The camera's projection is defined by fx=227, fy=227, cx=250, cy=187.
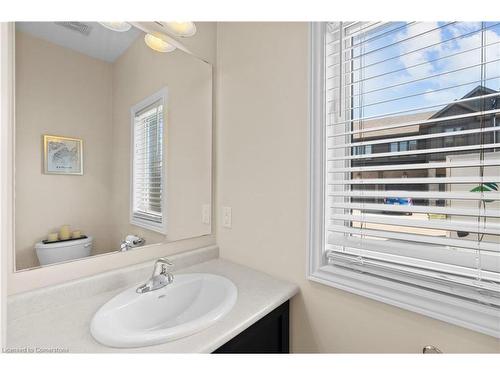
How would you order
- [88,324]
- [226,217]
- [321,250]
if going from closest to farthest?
1. [88,324]
2. [321,250]
3. [226,217]

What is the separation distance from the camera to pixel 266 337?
0.86 metres

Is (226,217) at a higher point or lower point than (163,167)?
lower

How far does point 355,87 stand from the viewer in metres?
0.91

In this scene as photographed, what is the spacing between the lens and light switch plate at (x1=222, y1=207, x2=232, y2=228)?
1264 mm

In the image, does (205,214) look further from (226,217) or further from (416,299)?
(416,299)

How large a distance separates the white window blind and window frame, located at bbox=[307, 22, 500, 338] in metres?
0.71

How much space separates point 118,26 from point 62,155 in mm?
584

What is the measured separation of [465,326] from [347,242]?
15.0 inches

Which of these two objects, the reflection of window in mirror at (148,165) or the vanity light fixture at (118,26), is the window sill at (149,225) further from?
the vanity light fixture at (118,26)

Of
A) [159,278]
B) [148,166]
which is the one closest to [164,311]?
[159,278]
